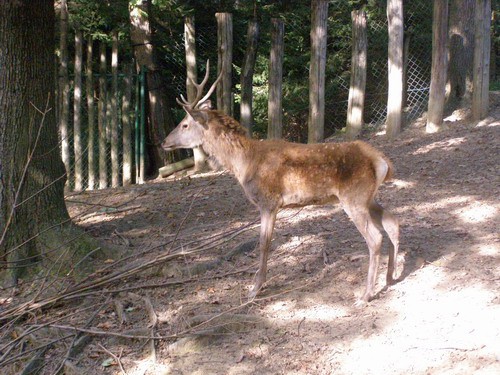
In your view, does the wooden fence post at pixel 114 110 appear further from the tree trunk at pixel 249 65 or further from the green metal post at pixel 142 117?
the tree trunk at pixel 249 65

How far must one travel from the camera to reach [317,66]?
32.3ft

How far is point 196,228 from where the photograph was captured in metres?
7.47

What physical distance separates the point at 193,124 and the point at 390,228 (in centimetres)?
218

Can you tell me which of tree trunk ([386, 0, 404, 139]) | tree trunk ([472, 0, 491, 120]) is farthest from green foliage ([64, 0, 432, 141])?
tree trunk ([472, 0, 491, 120])

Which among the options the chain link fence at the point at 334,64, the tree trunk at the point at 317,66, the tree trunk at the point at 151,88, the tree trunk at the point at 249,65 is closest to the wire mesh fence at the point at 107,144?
the tree trunk at the point at 151,88

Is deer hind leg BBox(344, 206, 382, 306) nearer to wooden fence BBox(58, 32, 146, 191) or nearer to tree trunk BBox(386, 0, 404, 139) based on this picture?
tree trunk BBox(386, 0, 404, 139)

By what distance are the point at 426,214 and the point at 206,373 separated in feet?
10.6

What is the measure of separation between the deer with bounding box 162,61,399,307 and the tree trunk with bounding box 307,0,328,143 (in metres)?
3.72

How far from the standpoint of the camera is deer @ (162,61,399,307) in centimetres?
566

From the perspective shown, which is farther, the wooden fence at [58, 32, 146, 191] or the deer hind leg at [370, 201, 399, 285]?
the wooden fence at [58, 32, 146, 191]

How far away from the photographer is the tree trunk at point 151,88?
36.6 feet

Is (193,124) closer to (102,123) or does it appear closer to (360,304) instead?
(360,304)


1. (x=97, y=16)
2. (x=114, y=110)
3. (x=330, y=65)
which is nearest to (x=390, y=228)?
(x=114, y=110)

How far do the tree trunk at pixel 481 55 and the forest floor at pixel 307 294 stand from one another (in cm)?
172
